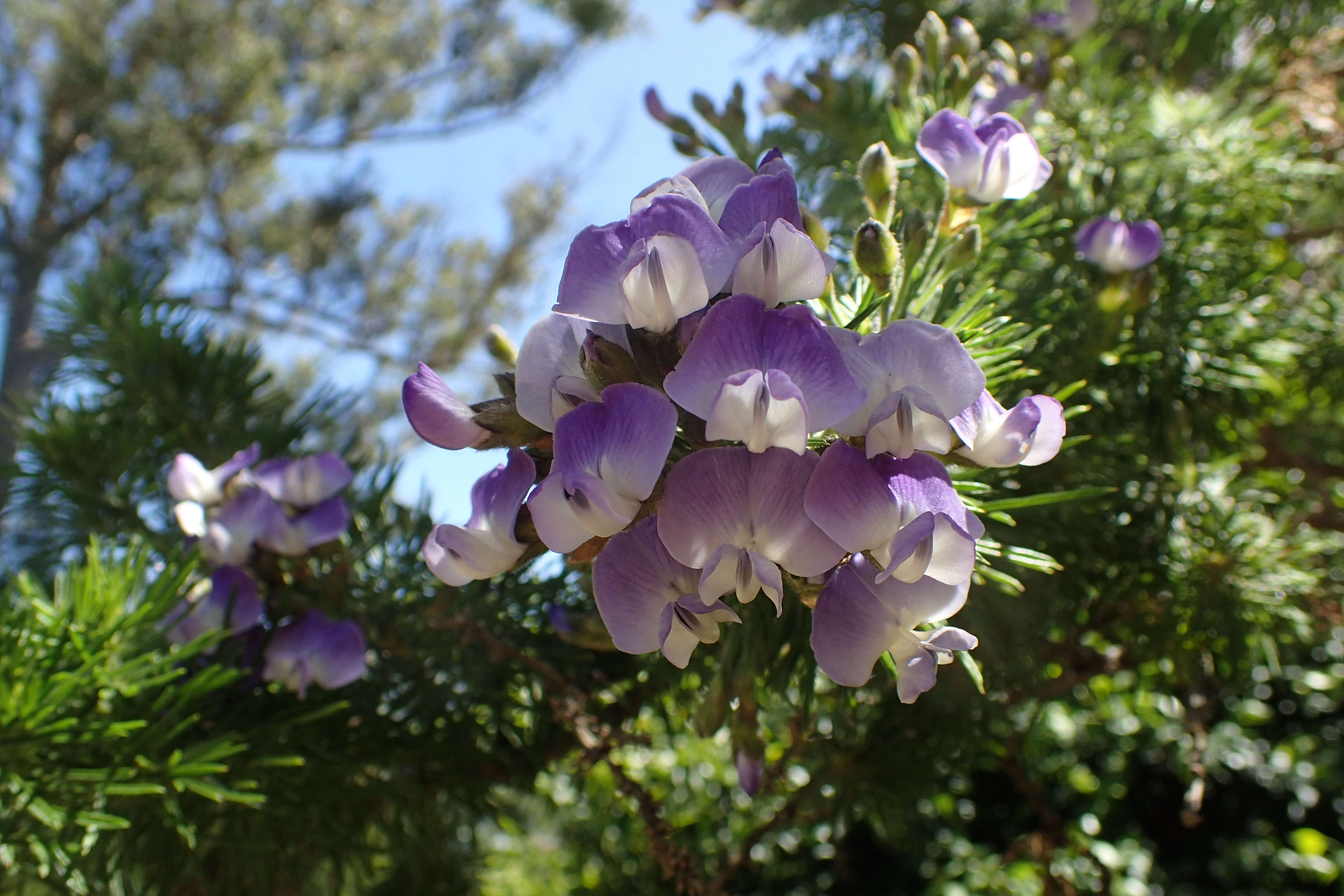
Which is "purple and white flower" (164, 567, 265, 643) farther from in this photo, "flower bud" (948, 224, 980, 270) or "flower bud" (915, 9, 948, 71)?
"flower bud" (915, 9, 948, 71)

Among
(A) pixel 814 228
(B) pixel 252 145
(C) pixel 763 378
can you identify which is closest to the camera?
(C) pixel 763 378

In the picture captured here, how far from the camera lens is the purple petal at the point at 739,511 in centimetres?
28

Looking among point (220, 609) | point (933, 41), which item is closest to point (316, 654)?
point (220, 609)

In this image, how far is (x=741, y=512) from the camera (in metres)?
0.28

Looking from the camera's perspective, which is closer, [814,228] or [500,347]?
[814,228]

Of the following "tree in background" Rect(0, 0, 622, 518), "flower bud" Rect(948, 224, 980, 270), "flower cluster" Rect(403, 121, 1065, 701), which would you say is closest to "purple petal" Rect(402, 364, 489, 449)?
"flower cluster" Rect(403, 121, 1065, 701)

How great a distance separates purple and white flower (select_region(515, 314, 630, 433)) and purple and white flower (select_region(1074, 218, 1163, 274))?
0.33m

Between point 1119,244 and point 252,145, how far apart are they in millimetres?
2875

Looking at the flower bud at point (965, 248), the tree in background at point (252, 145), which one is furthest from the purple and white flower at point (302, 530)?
the tree in background at point (252, 145)

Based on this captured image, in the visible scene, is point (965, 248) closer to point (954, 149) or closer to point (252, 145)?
point (954, 149)

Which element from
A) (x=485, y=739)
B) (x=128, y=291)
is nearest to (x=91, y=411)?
(x=128, y=291)

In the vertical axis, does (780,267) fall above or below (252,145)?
above

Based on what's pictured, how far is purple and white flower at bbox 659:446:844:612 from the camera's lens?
28 centimetres

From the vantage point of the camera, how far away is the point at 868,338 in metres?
0.30
